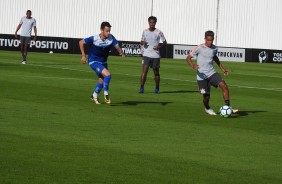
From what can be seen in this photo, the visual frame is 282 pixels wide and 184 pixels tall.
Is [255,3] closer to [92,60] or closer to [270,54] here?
[270,54]

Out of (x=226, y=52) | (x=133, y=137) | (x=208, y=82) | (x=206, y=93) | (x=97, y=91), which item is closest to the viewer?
(x=133, y=137)

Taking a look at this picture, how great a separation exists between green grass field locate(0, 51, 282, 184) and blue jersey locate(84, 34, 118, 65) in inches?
41.3

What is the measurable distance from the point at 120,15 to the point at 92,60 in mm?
41335

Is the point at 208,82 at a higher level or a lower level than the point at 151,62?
lower

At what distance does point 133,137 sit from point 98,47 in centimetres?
632

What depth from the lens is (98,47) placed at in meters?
20.1

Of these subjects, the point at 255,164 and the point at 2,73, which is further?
the point at 2,73

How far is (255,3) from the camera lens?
207 feet

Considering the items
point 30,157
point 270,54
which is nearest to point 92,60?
point 30,157

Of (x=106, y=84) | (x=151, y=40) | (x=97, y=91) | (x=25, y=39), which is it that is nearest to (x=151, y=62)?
(x=151, y=40)

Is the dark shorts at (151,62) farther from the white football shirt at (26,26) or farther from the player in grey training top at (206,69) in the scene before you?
the white football shirt at (26,26)

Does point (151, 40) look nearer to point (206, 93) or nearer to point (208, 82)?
point (208, 82)

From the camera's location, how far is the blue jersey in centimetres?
2006

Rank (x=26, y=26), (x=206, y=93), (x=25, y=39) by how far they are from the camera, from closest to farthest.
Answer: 1. (x=206, y=93)
2. (x=25, y=39)
3. (x=26, y=26)
